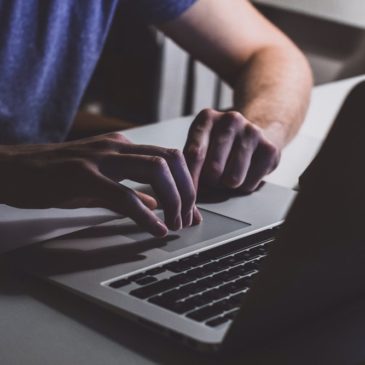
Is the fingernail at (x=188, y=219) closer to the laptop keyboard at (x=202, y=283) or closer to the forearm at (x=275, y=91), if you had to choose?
the laptop keyboard at (x=202, y=283)

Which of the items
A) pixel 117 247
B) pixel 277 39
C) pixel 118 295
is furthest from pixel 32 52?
pixel 118 295

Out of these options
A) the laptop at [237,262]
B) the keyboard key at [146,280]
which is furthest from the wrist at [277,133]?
the keyboard key at [146,280]

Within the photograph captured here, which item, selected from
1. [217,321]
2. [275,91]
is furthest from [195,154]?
[275,91]

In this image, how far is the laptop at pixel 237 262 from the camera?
502 millimetres

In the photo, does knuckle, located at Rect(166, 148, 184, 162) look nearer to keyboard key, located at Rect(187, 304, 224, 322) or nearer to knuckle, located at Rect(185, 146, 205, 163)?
knuckle, located at Rect(185, 146, 205, 163)

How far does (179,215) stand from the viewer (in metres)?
0.79

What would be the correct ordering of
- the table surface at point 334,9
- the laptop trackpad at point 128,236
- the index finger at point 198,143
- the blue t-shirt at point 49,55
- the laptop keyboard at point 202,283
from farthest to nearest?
the table surface at point 334,9, the blue t-shirt at point 49,55, the index finger at point 198,143, the laptop trackpad at point 128,236, the laptop keyboard at point 202,283

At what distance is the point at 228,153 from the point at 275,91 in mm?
418

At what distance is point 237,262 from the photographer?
2.30 feet

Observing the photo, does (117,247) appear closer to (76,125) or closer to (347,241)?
(347,241)

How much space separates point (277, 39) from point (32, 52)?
1.44ft

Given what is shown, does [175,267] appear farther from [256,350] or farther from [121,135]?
[121,135]

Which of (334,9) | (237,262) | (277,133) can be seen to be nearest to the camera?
(237,262)

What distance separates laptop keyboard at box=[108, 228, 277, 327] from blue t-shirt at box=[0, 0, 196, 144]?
714 millimetres
